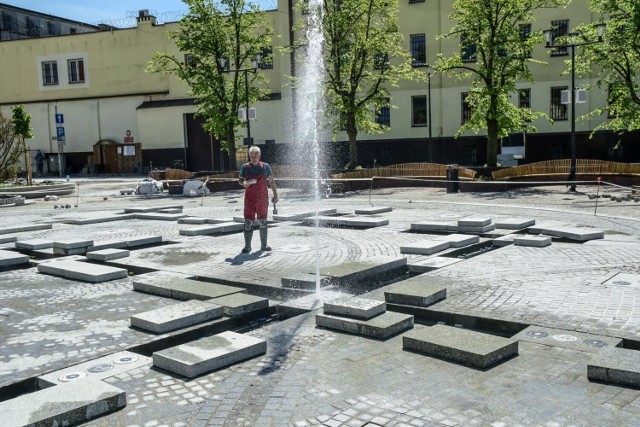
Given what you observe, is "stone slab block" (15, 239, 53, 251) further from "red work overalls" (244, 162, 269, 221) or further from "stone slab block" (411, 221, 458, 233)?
"stone slab block" (411, 221, 458, 233)

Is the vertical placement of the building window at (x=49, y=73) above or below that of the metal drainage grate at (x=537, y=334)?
above

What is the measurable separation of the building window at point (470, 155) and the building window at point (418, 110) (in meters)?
3.40

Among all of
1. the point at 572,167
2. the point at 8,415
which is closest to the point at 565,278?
the point at 8,415

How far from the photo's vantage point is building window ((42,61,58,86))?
→ 172 feet

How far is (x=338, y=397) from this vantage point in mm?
4961

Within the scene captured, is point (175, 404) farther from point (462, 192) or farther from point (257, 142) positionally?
point (257, 142)

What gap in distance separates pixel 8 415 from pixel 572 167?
75.4 feet

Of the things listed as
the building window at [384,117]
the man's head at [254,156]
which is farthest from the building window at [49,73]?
the man's head at [254,156]

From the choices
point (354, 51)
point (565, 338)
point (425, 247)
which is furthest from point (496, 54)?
point (565, 338)

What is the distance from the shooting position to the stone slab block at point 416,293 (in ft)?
24.7

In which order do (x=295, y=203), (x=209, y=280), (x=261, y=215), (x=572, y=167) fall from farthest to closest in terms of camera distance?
1. (x=572, y=167)
2. (x=295, y=203)
3. (x=261, y=215)
4. (x=209, y=280)

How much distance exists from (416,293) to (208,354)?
Answer: 2.94 meters

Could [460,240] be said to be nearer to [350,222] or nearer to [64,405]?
[350,222]

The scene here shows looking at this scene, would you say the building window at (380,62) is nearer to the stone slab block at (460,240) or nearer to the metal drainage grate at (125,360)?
the stone slab block at (460,240)
